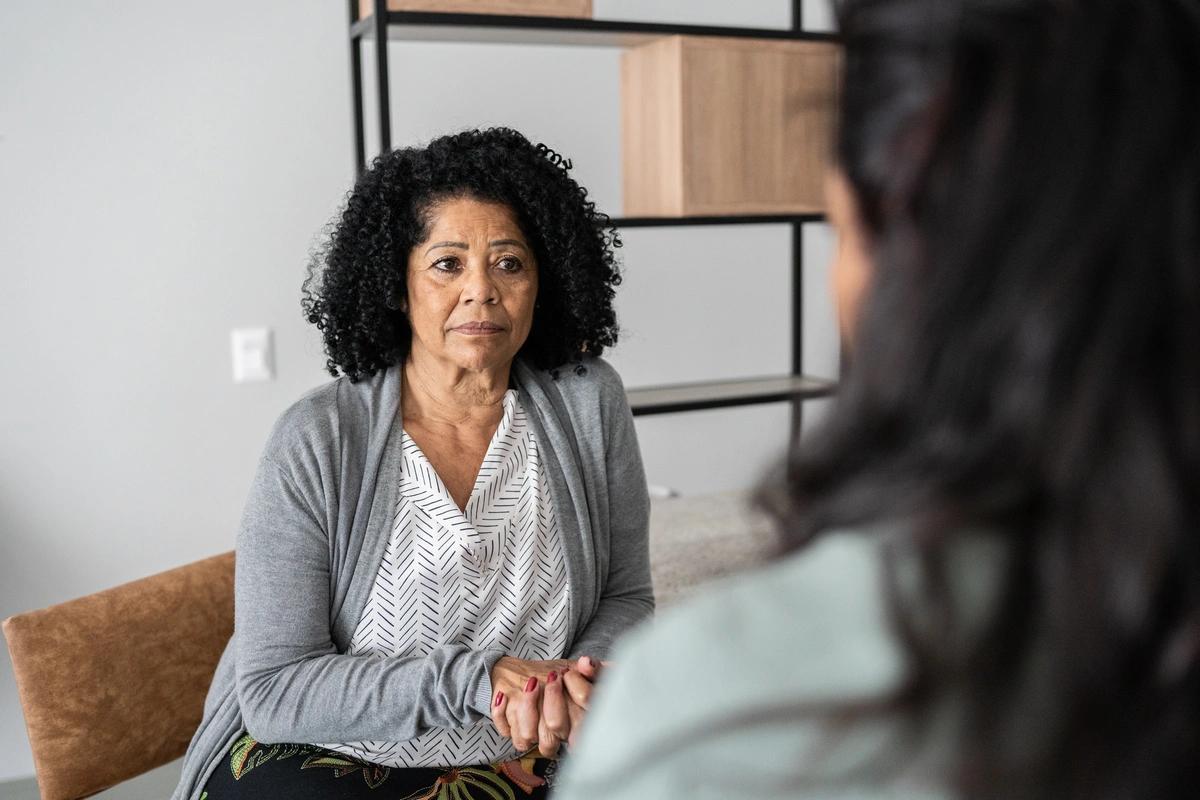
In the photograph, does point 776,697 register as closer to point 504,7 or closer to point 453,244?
point 453,244

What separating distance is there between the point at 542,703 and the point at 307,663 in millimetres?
317

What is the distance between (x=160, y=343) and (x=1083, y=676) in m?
2.35

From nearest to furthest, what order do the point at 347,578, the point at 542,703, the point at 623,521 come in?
the point at 542,703 → the point at 347,578 → the point at 623,521

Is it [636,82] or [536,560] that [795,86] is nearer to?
[636,82]

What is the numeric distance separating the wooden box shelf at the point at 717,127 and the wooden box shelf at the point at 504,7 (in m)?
0.24

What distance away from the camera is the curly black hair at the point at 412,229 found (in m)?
1.70

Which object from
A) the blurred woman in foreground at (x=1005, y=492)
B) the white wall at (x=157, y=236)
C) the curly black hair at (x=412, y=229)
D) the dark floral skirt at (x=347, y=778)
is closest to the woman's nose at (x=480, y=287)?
the curly black hair at (x=412, y=229)

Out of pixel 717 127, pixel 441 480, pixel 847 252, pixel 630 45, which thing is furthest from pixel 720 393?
pixel 847 252

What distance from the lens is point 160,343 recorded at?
2502 millimetres

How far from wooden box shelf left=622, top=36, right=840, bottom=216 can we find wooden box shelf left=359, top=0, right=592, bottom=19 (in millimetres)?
240

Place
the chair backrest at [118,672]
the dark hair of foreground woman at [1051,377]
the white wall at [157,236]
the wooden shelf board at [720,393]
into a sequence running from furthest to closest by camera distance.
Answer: the wooden shelf board at [720,393]
the white wall at [157,236]
the chair backrest at [118,672]
the dark hair of foreground woman at [1051,377]

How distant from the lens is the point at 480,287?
1.66 m

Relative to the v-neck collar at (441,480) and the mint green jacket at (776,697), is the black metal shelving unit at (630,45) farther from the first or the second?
the mint green jacket at (776,697)

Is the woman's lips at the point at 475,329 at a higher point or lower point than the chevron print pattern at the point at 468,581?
higher
